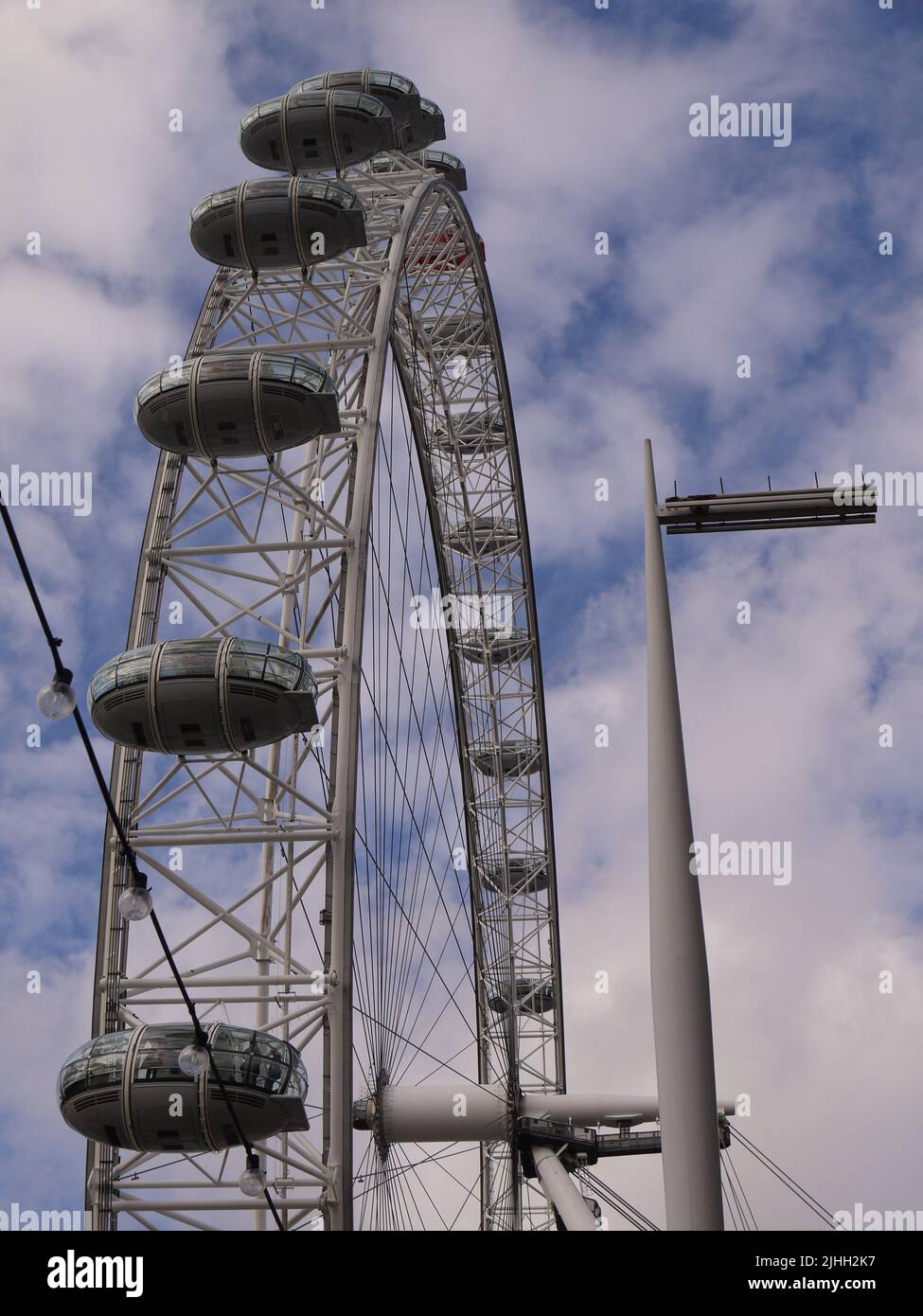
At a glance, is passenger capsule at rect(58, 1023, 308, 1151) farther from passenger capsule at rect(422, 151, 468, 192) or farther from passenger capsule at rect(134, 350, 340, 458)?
passenger capsule at rect(422, 151, 468, 192)

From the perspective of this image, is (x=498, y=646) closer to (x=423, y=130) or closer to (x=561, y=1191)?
(x=423, y=130)

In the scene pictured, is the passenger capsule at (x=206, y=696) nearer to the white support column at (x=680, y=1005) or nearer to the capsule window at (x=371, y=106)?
the white support column at (x=680, y=1005)

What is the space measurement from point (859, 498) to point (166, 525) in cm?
1997

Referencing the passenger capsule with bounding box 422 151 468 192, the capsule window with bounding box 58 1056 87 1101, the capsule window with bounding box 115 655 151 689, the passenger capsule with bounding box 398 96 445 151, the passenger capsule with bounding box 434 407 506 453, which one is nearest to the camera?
the capsule window with bounding box 58 1056 87 1101

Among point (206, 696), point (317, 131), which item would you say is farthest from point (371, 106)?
point (206, 696)

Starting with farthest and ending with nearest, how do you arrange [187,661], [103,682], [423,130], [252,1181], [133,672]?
[423,130], [103,682], [133,672], [187,661], [252,1181]

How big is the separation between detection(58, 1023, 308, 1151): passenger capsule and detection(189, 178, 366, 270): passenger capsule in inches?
660

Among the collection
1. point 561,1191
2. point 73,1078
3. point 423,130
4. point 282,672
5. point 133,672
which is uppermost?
point 423,130

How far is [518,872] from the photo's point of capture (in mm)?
57688

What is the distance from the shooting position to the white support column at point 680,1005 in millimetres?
14328

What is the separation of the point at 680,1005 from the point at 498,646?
143 feet

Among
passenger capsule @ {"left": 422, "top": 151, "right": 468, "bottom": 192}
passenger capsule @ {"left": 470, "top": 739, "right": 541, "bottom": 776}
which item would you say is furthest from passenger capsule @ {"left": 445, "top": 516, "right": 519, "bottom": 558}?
passenger capsule @ {"left": 422, "top": 151, "right": 468, "bottom": 192}

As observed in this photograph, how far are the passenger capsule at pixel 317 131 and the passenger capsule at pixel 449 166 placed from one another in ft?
32.0

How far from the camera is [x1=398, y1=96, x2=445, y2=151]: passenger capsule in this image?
43562 millimetres
